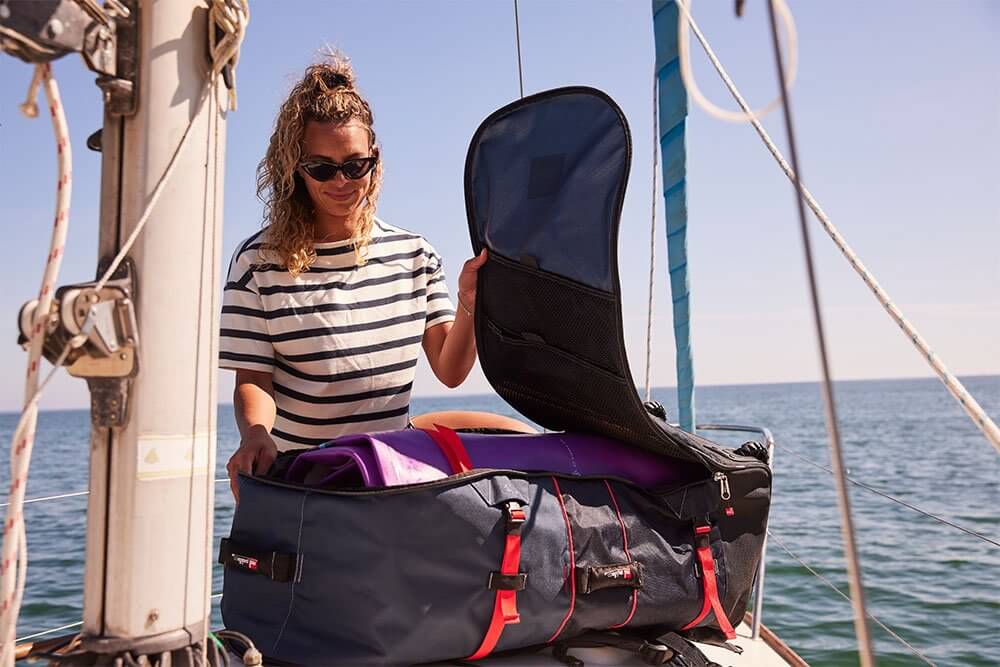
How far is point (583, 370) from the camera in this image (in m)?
1.30

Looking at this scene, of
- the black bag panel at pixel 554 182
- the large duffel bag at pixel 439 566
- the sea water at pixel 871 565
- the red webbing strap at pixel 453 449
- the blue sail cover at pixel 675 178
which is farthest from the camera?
the sea water at pixel 871 565

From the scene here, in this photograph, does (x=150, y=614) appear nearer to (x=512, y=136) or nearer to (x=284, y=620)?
(x=284, y=620)

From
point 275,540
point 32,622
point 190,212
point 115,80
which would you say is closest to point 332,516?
point 275,540

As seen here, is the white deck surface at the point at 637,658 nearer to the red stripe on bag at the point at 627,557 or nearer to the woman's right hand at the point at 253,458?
the red stripe on bag at the point at 627,557

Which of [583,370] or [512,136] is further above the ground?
[512,136]

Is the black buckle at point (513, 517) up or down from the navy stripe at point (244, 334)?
down

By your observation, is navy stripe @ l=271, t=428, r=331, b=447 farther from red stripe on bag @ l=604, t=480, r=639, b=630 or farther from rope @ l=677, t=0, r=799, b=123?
rope @ l=677, t=0, r=799, b=123

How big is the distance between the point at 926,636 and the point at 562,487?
4.01 m

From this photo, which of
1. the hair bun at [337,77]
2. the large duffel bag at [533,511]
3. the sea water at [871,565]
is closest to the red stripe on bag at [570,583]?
the large duffel bag at [533,511]

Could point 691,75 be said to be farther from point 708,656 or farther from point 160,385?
point 708,656

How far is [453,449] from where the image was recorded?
1185 mm

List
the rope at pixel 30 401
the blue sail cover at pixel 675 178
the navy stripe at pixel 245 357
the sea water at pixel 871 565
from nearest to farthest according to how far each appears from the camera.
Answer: the rope at pixel 30 401 < the navy stripe at pixel 245 357 < the blue sail cover at pixel 675 178 < the sea water at pixel 871 565

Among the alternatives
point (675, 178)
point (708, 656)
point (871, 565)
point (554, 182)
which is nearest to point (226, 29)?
point (554, 182)

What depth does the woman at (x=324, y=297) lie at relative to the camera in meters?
1.53
